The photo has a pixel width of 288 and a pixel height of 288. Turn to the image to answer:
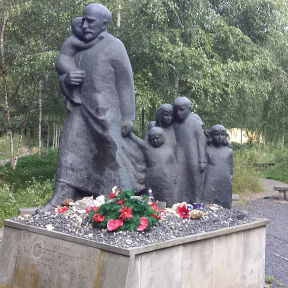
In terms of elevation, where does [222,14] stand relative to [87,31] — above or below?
above

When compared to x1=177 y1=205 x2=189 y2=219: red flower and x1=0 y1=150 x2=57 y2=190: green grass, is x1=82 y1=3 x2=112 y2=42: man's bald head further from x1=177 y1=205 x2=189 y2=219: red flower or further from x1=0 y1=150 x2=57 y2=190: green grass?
x1=0 y1=150 x2=57 y2=190: green grass

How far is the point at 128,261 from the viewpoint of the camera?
142 inches

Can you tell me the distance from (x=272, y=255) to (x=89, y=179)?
319cm

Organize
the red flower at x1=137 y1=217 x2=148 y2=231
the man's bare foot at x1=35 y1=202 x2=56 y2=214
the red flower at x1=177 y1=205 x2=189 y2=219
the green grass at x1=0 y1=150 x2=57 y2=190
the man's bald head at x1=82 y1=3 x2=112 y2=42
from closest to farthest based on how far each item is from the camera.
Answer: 1. the red flower at x1=137 y1=217 x2=148 y2=231
2. the red flower at x1=177 y1=205 x2=189 y2=219
3. the man's bare foot at x1=35 y1=202 x2=56 y2=214
4. the man's bald head at x1=82 y1=3 x2=112 y2=42
5. the green grass at x1=0 y1=150 x2=57 y2=190

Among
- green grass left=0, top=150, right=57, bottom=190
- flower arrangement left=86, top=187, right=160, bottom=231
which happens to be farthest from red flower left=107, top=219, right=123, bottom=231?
green grass left=0, top=150, right=57, bottom=190

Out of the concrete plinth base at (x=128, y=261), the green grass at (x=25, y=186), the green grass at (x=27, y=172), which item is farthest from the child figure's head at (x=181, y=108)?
the green grass at (x=27, y=172)

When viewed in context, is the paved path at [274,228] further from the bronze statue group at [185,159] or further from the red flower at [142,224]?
the red flower at [142,224]

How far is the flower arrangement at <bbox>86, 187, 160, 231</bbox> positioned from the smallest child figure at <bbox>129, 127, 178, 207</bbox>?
119cm

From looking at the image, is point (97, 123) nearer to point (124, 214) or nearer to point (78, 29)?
point (78, 29)

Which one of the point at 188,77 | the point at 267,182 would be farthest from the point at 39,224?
the point at 267,182

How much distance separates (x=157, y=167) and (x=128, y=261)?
212cm

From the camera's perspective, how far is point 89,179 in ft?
17.7

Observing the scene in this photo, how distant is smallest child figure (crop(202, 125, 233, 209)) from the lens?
5.88m

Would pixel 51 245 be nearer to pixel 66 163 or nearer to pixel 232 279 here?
pixel 66 163
